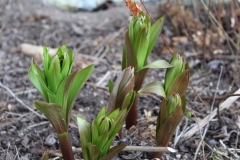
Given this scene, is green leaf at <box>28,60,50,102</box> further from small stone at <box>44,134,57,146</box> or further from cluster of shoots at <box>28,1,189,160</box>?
small stone at <box>44,134,57,146</box>

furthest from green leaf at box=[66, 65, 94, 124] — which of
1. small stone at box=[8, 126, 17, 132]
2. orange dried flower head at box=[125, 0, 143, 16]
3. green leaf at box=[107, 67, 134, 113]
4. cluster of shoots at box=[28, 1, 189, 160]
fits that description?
small stone at box=[8, 126, 17, 132]

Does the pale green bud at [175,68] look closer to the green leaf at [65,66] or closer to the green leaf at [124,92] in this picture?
the green leaf at [124,92]

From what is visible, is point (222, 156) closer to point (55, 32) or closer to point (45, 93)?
point (45, 93)

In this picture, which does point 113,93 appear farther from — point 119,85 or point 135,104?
point 135,104

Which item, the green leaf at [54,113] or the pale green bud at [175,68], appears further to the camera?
the pale green bud at [175,68]

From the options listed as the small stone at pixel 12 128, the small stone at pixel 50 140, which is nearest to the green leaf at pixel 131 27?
the small stone at pixel 50 140

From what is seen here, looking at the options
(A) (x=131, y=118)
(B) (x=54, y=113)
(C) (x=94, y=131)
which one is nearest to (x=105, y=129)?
(C) (x=94, y=131)

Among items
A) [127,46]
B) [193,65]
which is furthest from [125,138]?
[193,65]
